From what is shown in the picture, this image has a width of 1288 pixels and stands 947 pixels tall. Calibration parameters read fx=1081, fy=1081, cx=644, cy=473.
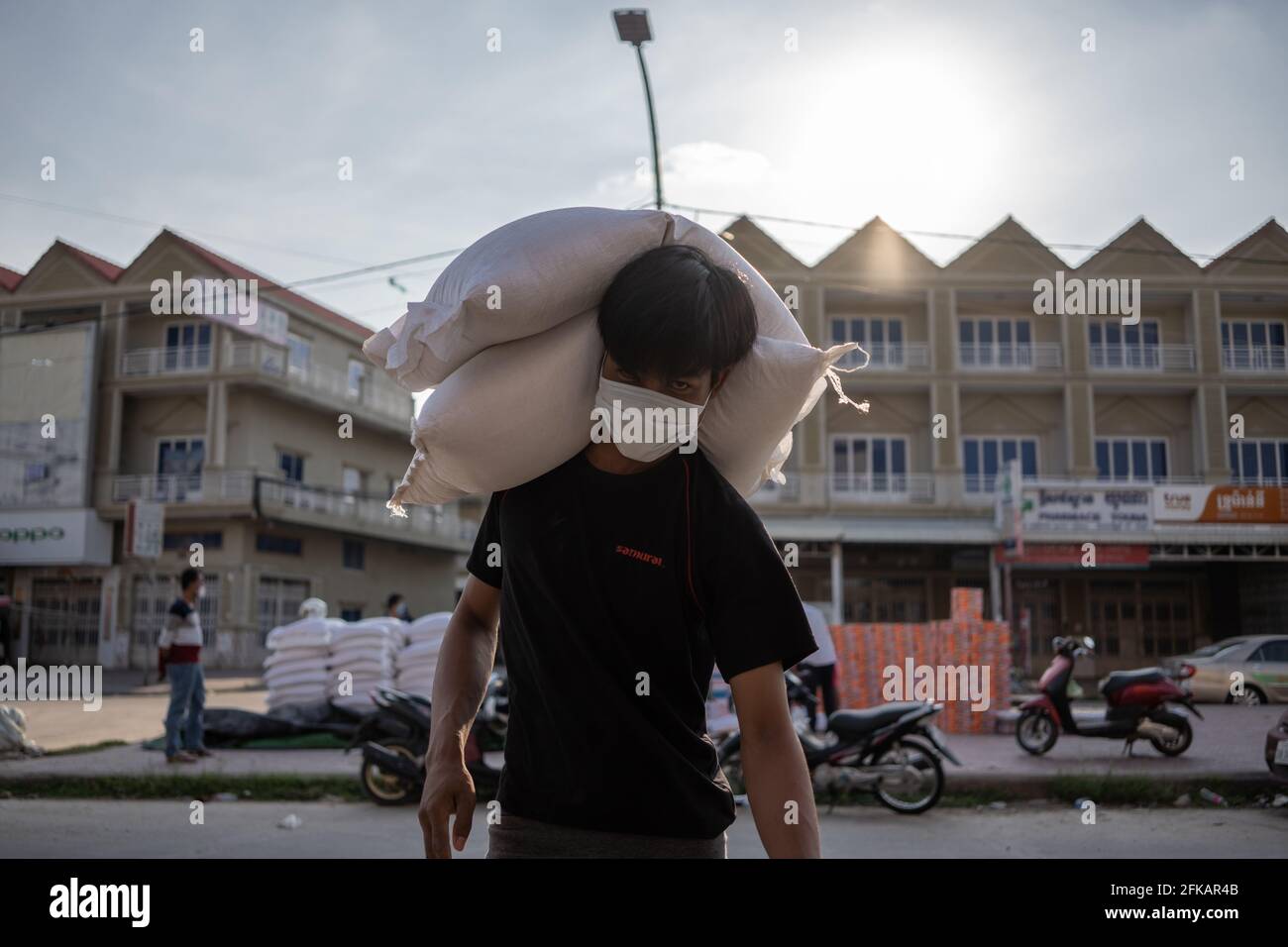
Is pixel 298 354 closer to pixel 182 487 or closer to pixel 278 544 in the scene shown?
pixel 182 487

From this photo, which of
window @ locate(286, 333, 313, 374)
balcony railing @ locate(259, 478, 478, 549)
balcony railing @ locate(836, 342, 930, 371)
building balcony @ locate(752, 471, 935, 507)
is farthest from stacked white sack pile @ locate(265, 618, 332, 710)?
window @ locate(286, 333, 313, 374)

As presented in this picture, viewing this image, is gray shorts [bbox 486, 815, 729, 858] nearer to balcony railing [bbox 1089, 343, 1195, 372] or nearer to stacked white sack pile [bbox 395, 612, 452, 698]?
stacked white sack pile [bbox 395, 612, 452, 698]

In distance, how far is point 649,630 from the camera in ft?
5.30

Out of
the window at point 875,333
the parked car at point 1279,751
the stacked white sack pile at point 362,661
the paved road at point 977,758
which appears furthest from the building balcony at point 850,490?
the parked car at point 1279,751

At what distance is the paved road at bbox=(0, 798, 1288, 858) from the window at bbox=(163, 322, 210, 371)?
83.5 feet

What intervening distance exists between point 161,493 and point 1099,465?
87.6 feet

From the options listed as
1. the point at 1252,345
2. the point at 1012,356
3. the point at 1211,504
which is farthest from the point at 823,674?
the point at 1252,345

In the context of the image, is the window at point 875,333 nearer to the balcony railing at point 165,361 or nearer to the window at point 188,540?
the balcony railing at point 165,361

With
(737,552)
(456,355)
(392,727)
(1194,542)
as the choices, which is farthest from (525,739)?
(1194,542)

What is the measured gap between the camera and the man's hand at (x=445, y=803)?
1686mm

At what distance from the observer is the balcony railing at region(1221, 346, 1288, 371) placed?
2975cm

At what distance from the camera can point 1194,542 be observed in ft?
77.8

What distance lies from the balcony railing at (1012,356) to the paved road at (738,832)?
2365cm

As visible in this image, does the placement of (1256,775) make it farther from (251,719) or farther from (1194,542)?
(1194,542)
